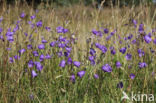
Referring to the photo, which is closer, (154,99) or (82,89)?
(154,99)

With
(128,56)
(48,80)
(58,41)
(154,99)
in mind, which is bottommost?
(154,99)

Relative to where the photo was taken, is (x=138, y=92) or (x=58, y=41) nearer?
(x=138, y=92)

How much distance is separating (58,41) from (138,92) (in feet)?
2.39

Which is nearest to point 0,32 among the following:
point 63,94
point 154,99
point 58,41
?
point 58,41

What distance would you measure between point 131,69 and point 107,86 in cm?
33

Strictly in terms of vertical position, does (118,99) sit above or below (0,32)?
below

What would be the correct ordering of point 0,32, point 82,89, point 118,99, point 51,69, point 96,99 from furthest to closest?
point 0,32 < point 51,69 < point 82,89 < point 96,99 < point 118,99

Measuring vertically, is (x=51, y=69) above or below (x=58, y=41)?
below

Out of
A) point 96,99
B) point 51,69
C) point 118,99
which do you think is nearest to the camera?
point 118,99

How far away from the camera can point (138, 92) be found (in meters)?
1.43

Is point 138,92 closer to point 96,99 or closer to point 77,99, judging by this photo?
point 96,99

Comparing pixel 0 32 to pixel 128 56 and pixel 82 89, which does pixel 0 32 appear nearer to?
pixel 82 89

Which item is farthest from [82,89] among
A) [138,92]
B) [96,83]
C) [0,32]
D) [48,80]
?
[0,32]

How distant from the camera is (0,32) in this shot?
204 cm
